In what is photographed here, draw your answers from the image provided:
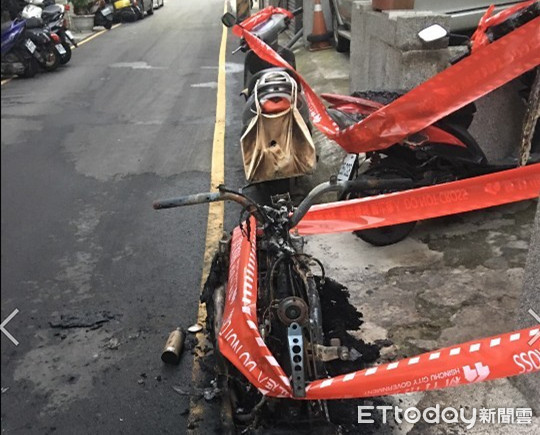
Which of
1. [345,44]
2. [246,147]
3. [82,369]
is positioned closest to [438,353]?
[82,369]

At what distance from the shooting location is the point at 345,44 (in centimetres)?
1119

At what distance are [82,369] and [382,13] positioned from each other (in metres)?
4.91

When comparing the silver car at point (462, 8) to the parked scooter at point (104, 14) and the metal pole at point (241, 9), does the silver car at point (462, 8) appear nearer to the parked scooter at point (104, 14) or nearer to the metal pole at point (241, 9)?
the metal pole at point (241, 9)

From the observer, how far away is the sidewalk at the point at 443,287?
9.92 ft

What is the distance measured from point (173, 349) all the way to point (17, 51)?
2.64 m

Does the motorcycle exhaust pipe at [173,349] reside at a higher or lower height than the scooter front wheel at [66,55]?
lower

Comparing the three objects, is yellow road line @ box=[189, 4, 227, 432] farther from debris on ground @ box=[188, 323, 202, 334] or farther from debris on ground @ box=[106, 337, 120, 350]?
debris on ground @ box=[106, 337, 120, 350]

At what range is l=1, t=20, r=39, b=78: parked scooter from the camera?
90cm

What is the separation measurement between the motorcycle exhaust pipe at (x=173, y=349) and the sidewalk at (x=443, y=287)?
111 cm

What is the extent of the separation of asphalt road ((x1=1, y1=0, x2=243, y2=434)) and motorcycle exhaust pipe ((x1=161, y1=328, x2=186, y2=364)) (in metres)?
0.05

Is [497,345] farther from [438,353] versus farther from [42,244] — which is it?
[42,244]

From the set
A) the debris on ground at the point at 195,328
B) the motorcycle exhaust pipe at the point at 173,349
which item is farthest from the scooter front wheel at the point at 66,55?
the debris on ground at the point at 195,328

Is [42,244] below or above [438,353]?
above

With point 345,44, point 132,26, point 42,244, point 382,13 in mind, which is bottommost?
point 345,44
